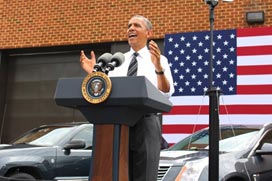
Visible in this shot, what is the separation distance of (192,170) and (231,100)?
4.65 meters

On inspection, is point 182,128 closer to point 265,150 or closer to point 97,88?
point 265,150

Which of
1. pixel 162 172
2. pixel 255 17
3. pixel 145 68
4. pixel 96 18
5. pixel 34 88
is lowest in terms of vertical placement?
pixel 162 172

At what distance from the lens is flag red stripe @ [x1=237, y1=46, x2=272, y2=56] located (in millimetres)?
9498

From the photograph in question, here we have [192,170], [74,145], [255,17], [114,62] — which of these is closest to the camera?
[114,62]

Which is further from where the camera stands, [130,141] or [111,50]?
[111,50]

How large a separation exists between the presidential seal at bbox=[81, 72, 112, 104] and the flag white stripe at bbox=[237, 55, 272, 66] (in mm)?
7341

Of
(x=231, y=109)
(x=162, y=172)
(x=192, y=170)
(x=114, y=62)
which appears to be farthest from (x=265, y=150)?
(x=231, y=109)

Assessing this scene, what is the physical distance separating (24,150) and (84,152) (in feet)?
3.07

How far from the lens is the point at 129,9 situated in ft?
36.0

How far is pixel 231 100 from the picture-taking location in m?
9.60

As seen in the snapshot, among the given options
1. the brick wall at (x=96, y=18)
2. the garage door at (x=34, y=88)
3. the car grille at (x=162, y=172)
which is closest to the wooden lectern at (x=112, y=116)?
the car grille at (x=162, y=172)

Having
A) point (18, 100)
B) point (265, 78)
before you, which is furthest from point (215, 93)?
point (18, 100)

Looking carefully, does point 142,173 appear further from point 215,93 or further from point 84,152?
point 84,152

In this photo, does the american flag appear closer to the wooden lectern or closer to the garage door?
the garage door
